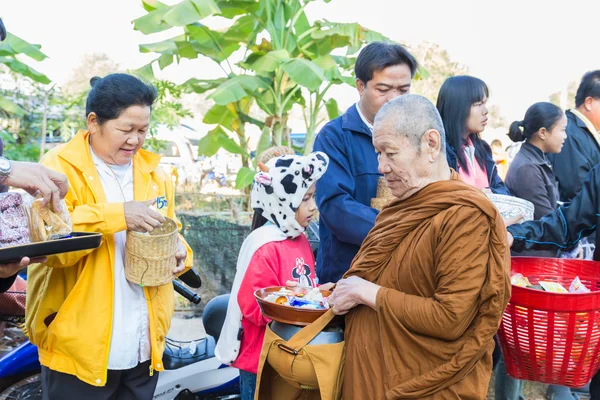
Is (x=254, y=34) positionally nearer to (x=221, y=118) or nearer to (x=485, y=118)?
(x=221, y=118)

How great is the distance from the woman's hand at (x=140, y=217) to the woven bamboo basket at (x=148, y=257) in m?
0.03

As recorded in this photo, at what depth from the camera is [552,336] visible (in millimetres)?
2596

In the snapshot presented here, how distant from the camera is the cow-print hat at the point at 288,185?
122 inches

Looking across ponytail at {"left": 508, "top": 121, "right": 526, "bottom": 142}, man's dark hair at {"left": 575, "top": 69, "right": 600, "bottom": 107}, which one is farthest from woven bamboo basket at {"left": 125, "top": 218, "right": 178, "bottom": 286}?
man's dark hair at {"left": 575, "top": 69, "right": 600, "bottom": 107}

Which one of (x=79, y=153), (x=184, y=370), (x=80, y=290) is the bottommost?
(x=184, y=370)

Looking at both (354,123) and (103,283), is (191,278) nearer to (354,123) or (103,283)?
(103,283)

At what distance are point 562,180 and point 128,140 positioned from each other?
13.5 feet

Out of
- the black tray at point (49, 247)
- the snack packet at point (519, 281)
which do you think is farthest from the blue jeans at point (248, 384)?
the snack packet at point (519, 281)

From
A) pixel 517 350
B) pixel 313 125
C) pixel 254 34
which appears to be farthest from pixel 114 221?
pixel 313 125

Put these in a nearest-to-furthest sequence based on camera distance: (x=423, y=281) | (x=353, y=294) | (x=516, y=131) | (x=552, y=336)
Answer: (x=423, y=281) < (x=353, y=294) < (x=552, y=336) < (x=516, y=131)

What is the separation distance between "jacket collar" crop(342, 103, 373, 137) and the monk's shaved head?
954mm

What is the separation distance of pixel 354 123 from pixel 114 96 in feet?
4.28

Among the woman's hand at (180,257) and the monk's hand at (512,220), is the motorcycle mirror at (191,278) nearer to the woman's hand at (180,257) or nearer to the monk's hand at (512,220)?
the woman's hand at (180,257)

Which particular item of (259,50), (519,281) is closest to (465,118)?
(519,281)
